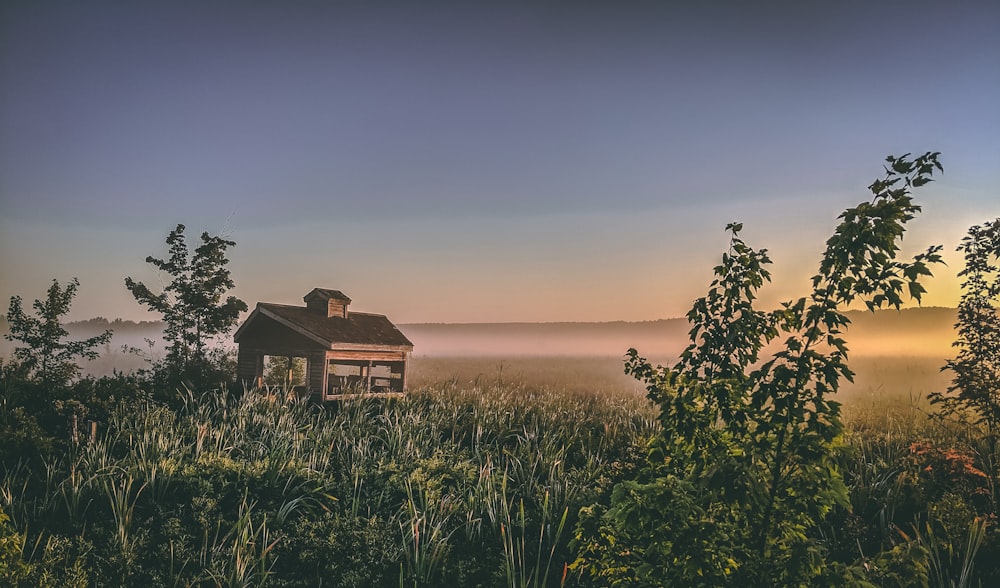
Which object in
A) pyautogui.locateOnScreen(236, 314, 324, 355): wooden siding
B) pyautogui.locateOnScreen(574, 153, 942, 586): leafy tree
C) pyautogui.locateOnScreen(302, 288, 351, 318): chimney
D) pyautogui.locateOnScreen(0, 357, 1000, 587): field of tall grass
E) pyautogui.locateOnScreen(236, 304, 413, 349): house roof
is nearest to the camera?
pyautogui.locateOnScreen(574, 153, 942, 586): leafy tree

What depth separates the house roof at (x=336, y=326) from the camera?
1669 cm

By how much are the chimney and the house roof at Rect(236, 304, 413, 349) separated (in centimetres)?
16

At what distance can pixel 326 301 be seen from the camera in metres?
18.1

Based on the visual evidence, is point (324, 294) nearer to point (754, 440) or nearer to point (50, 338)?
point (50, 338)

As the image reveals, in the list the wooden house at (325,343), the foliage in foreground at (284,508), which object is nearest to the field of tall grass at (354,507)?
the foliage in foreground at (284,508)

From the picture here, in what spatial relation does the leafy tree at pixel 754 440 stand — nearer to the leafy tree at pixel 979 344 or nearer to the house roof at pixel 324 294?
the leafy tree at pixel 979 344

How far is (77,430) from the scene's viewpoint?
35.2 ft

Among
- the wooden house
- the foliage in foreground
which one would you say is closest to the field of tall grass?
the foliage in foreground

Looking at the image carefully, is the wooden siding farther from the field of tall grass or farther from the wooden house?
the field of tall grass

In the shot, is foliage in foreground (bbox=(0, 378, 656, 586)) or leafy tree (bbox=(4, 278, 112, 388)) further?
leafy tree (bbox=(4, 278, 112, 388))

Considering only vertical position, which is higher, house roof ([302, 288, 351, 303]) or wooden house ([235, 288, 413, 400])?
house roof ([302, 288, 351, 303])

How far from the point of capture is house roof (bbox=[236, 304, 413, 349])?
16.7 m

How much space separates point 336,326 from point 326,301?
913 mm

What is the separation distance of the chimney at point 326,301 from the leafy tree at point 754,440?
14.6 m
